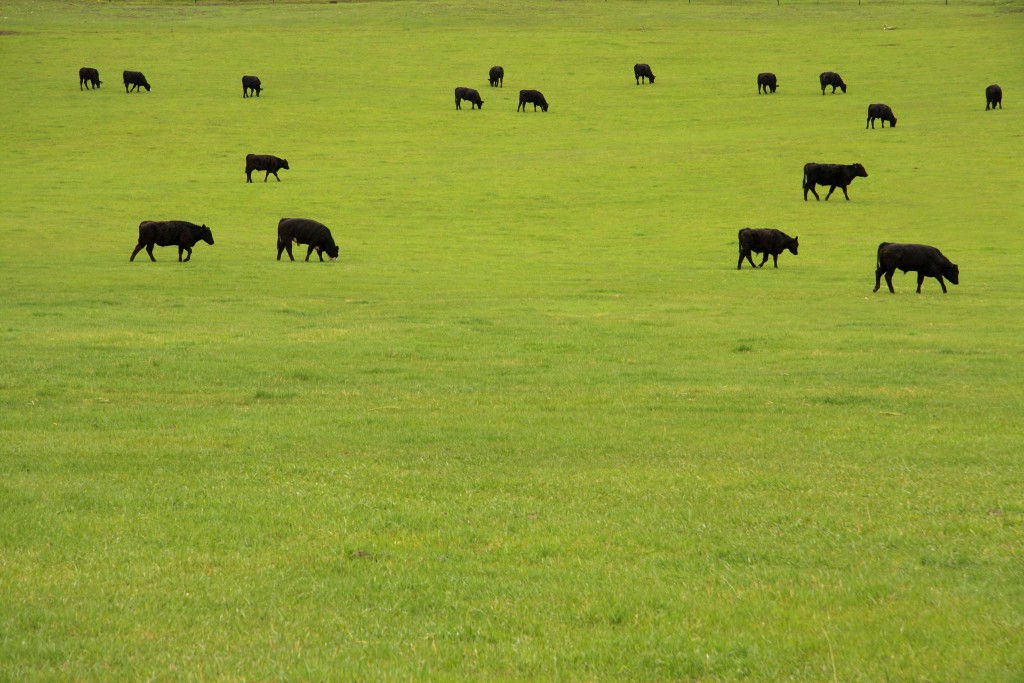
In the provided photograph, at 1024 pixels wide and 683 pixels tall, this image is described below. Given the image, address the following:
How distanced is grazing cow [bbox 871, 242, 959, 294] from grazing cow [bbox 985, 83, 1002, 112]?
4565 centimetres

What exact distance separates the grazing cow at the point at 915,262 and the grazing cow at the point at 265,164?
32627 millimetres

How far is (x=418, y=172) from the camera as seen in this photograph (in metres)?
55.3

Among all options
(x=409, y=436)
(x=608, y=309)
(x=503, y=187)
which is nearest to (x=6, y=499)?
(x=409, y=436)

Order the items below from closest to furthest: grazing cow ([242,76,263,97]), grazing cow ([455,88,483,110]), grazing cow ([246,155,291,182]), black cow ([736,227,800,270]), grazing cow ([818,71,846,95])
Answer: black cow ([736,227,800,270]), grazing cow ([246,155,291,182]), grazing cow ([455,88,483,110]), grazing cow ([242,76,263,97]), grazing cow ([818,71,846,95])

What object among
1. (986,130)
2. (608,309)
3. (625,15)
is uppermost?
(625,15)

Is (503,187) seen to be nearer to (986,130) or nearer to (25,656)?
(986,130)

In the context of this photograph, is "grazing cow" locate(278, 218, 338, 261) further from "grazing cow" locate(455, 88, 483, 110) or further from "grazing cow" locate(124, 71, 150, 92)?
"grazing cow" locate(124, 71, 150, 92)

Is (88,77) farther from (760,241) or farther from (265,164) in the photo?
(760,241)

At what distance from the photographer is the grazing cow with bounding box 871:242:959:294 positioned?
28156mm

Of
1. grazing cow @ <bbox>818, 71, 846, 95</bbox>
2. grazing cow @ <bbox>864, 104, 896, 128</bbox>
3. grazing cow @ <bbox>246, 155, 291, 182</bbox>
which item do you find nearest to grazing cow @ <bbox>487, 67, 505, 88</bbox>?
grazing cow @ <bbox>818, 71, 846, 95</bbox>

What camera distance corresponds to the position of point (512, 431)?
1348cm

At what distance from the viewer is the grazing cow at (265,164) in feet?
175

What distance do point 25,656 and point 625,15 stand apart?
372 ft

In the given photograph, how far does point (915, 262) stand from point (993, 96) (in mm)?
47292
